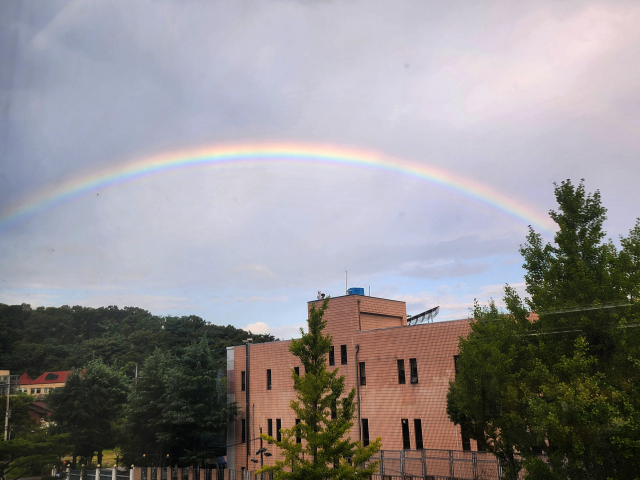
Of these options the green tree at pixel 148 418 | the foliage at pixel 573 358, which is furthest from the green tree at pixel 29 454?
the foliage at pixel 573 358

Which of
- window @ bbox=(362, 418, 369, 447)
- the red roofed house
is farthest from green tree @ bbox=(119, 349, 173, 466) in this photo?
window @ bbox=(362, 418, 369, 447)

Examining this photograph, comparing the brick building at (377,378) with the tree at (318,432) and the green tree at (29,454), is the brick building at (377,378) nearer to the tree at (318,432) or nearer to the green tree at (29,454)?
the tree at (318,432)

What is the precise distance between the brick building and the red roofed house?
1547 cm

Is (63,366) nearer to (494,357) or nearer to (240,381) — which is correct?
(240,381)

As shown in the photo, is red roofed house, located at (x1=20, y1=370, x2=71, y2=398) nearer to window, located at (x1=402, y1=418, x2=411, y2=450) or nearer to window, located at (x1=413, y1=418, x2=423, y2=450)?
window, located at (x1=402, y1=418, x2=411, y2=450)

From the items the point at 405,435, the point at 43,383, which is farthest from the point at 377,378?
the point at 43,383

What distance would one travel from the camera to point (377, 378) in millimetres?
29844

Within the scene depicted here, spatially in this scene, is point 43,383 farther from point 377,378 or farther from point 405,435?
point 405,435

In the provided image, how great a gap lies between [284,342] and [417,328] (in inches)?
457

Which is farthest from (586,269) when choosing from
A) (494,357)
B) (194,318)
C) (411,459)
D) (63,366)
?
(194,318)

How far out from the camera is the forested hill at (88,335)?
27.1 m

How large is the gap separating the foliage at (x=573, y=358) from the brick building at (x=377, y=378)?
33.2 feet

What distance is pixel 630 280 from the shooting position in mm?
12508

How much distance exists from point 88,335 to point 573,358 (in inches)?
2188
